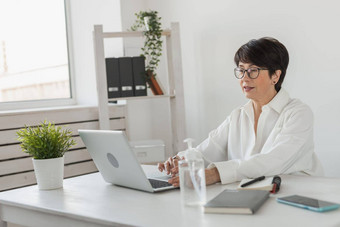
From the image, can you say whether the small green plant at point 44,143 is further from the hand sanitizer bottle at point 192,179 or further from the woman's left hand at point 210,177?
the hand sanitizer bottle at point 192,179

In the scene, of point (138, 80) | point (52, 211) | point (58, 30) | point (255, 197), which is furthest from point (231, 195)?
point (58, 30)

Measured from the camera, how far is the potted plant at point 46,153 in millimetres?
2064

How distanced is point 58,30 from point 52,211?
9.96ft

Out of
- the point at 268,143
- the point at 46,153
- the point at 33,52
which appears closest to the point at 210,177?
the point at 268,143

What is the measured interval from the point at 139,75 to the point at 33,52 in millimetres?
1093

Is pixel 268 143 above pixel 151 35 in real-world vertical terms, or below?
below

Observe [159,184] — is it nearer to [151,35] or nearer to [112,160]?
[112,160]

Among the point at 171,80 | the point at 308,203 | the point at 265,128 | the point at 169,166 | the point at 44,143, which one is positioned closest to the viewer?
the point at 308,203

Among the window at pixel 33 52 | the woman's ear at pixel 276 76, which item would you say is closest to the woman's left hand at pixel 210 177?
the woman's ear at pixel 276 76

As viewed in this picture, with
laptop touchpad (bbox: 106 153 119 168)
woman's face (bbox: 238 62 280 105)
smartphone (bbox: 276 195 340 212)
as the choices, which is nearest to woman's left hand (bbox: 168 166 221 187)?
laptop touchpad (bbox: 106 153 119 168)

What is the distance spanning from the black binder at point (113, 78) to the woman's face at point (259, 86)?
156 cm

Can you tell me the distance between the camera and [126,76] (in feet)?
12.7

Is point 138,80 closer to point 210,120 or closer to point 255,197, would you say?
point 210,120

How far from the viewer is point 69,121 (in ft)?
12.7
